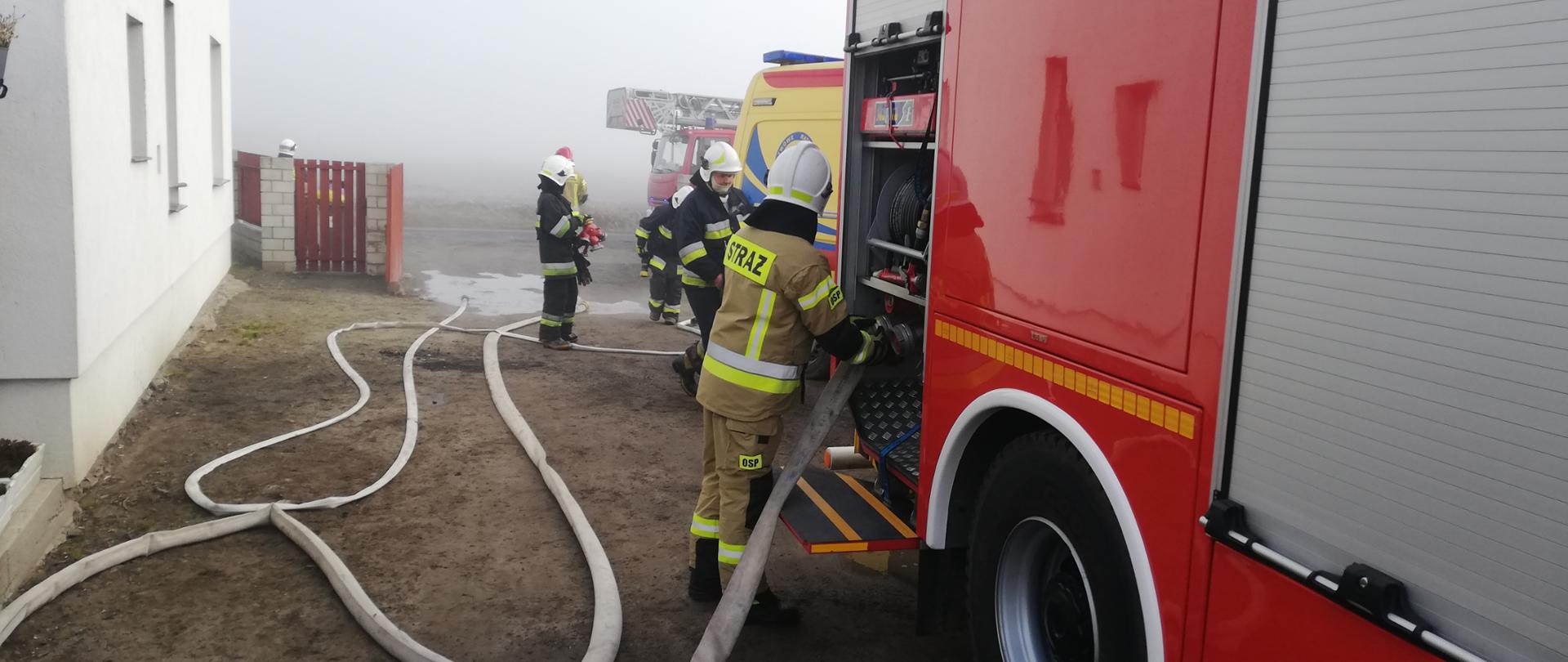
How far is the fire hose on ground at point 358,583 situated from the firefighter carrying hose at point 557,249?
328cm

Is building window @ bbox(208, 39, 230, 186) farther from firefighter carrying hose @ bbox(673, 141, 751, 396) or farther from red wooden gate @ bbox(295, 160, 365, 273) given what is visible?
firefighter carrying hose @ bbox(673, 141, 751, 396)

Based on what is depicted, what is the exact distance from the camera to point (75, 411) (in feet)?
17.1

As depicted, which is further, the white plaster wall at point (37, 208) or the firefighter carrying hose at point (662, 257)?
the firefighter carrying hose at point (662, 257)

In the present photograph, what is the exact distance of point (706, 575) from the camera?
14.6ft

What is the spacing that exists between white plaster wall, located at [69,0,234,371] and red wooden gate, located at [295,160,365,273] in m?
2.86

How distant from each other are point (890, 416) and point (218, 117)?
35.3ft

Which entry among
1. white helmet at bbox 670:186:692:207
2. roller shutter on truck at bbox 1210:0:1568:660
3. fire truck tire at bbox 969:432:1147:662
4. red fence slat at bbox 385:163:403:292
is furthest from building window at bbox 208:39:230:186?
roller shutter on truck at bbox 1210:0:1568:660

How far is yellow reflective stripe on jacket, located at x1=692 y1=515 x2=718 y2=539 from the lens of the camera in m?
4.42

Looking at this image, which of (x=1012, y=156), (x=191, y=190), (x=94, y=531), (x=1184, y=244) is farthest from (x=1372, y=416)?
(x=191, y=190)

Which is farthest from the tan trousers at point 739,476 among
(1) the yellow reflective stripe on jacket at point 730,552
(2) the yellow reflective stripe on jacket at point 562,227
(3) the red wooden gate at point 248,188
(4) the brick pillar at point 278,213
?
(3) the red wooden gate at point 248,188

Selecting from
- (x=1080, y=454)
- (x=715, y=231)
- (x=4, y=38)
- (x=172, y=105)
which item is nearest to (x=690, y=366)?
(x=715, y=231)

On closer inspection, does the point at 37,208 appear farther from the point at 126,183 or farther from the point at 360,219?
the point at 360,219

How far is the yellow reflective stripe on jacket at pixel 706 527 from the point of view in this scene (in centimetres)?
442

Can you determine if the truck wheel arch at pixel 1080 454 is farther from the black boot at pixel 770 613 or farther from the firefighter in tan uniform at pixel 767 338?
the black boot at pixel 770 613
